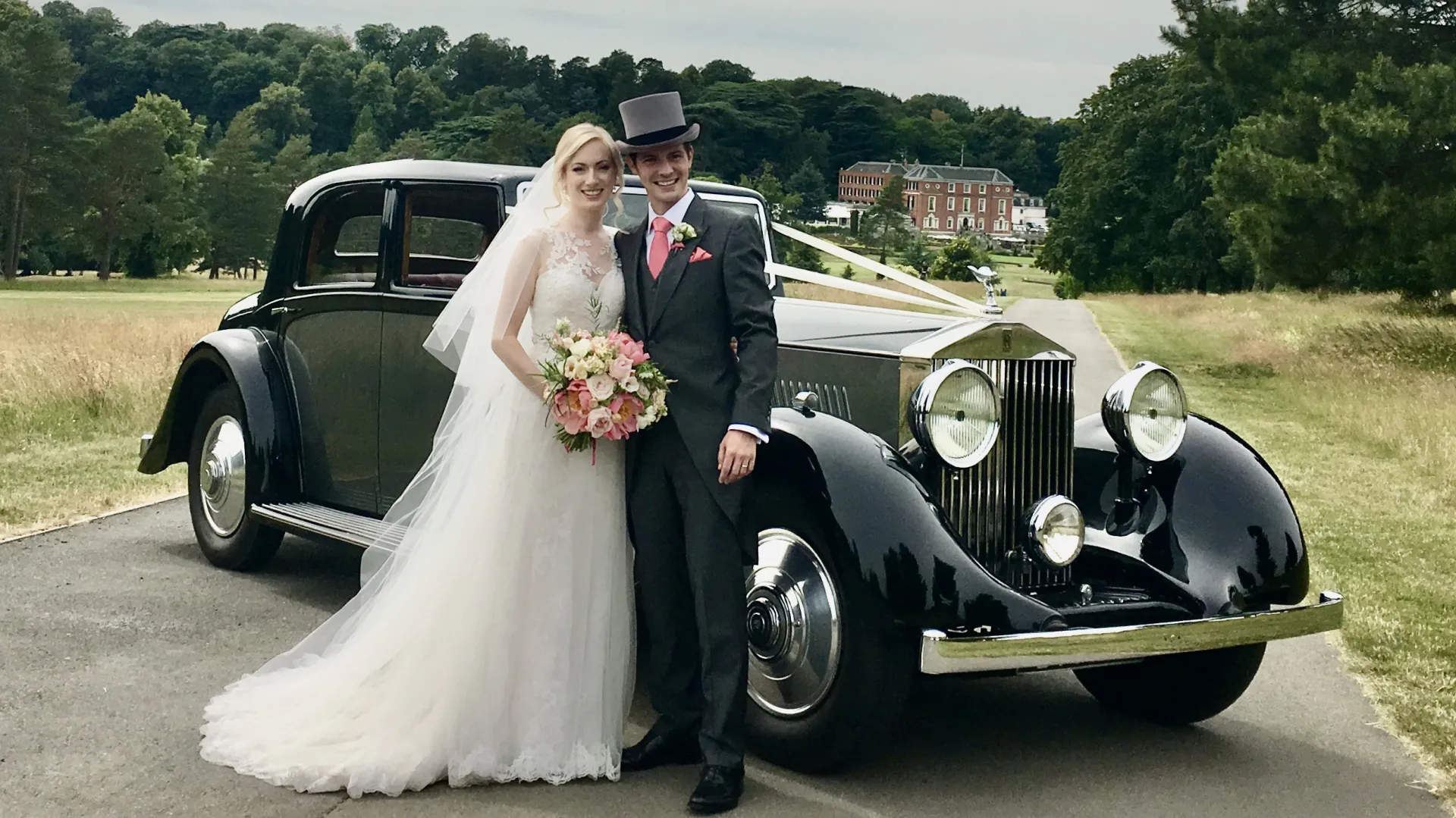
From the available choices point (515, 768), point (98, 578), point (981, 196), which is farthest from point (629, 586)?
point (981, 196)

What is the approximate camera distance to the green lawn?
5.96m

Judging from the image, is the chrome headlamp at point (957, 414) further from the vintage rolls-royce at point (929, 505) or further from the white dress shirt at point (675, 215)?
the white dress shirt at point (675, 215)

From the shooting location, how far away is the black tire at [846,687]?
4.16m

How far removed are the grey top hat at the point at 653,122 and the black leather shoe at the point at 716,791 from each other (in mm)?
1850

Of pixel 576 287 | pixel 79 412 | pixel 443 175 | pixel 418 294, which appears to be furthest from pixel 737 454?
pixel 79 412

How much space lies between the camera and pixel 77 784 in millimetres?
4219

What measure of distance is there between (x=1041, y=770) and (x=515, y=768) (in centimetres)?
164

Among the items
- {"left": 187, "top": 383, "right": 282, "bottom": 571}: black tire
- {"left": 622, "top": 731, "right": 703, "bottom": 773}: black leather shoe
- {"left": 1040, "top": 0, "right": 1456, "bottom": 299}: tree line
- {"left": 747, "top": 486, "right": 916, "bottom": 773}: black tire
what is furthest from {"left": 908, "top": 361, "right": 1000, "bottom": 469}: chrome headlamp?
{"left": 1040, "top": 0, "right": 1456, "bottom": 299}: tree line

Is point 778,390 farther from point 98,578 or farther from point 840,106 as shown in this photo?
point 840,106

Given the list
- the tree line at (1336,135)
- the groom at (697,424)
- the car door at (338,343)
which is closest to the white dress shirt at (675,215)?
the groom at (697,424)

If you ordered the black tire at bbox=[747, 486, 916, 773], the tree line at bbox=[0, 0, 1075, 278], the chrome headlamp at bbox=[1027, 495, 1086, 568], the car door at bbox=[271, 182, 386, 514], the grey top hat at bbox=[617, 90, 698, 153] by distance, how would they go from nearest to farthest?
the black tire at bbox=[747, 486, 916, 773] < the grey top hat at bbox=[617, 90, 698, 153] < the chrome headlamp at bbox=[1027, 495, 1086, 568] < the car door at bbox=[271, 182, 386, 514] < the tree line at bbox=[0, 0, 1075, 278]

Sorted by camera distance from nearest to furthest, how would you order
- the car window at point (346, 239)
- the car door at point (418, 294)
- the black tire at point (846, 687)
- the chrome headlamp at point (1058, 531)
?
the black tire at point (846, 687) → the chrome headlamp at point (1058, 531) → the car door at point (418, 294) → the car window at point (346, 239)

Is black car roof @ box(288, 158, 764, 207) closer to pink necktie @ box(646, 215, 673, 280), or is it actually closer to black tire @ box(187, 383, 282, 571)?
black tire @ box(187, 383, 282, 571)

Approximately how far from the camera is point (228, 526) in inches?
280
